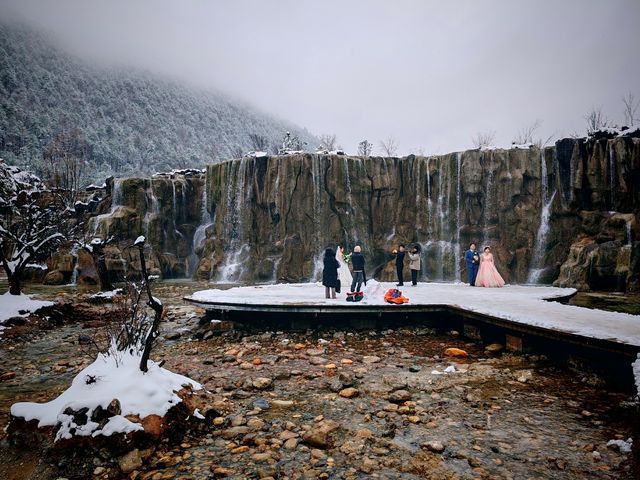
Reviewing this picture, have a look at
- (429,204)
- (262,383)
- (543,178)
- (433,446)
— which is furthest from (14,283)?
(543,178)

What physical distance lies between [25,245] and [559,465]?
15664 mm

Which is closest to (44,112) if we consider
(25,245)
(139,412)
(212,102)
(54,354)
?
(212,102)

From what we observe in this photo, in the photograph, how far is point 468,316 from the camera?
365 inches

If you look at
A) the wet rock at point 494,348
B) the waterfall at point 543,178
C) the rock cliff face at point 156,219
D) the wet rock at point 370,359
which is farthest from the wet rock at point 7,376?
the waterfall at point 543,178

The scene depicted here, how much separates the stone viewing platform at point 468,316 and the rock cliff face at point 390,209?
12091 mm

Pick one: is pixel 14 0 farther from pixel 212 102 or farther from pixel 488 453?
pixel 488 453

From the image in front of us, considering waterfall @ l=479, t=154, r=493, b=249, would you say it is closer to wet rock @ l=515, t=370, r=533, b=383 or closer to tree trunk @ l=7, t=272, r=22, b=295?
wet rock @ l=515, t=370, r=533, b=383

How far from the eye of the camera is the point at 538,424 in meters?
4.96

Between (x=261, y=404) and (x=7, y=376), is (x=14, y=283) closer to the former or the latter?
(x=7, y=376)

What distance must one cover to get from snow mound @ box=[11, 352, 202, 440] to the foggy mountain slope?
53659 mm

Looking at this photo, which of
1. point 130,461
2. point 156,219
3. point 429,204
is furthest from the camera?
point 156,219

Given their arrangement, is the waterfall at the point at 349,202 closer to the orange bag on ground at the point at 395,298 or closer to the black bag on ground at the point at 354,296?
the black bag on ground at the point at 354,296

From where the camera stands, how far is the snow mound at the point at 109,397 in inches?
166

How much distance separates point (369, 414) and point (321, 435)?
0.99 m
